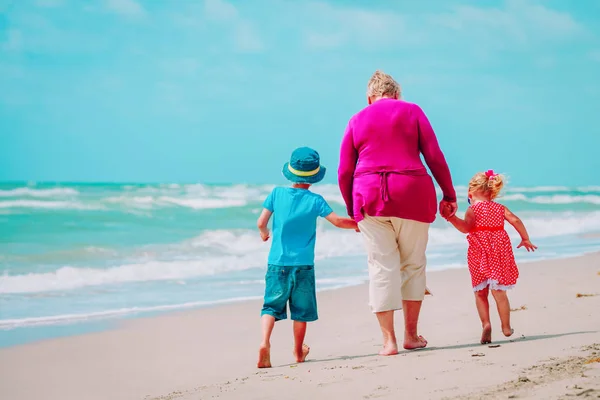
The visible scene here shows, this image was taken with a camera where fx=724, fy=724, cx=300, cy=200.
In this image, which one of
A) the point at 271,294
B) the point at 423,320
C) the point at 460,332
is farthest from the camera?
the point at 423,320

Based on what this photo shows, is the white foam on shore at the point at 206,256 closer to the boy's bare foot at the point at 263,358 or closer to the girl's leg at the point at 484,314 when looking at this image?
the boy's bare foot at the point at 263,358

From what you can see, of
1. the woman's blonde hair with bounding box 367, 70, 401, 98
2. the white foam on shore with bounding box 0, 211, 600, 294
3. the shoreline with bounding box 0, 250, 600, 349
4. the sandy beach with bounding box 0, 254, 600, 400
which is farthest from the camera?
the white foam on shore with bounding box 0, 211, 600, 294

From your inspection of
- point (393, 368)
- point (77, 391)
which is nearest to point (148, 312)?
point (77, 391)

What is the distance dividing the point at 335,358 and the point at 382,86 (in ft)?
5.42

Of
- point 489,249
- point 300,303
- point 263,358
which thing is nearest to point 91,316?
point 263,358

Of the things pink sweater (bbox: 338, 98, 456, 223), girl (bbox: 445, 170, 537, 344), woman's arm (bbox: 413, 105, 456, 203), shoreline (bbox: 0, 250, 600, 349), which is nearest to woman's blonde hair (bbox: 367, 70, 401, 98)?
pink sweater (bbox: 338, 98, 456, 223)

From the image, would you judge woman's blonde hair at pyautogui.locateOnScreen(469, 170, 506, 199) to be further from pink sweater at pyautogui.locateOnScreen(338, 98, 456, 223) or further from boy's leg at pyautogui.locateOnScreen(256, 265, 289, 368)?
boy's leg at pyautogui.locateOnScreen(256, 265, 289, 368)

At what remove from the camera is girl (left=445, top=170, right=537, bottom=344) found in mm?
4352

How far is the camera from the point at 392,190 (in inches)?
156

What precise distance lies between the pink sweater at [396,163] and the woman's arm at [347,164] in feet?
0.17

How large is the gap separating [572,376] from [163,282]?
6442 mm

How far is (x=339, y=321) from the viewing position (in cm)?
598

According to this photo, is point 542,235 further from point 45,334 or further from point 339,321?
point 45,334

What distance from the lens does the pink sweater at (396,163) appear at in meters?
3.97
